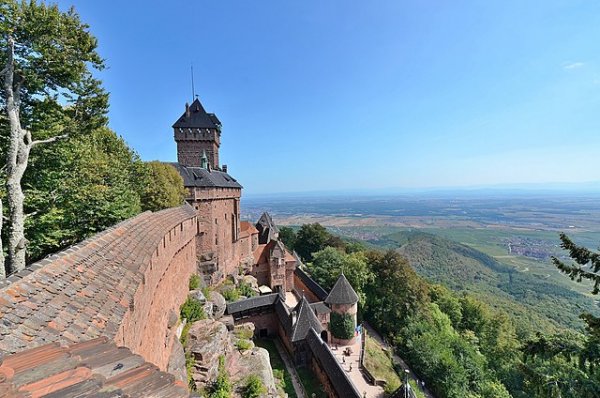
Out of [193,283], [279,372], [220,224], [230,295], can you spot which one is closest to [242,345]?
[279,372]

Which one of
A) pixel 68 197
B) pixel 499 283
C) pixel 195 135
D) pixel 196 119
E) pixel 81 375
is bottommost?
pixel 499 283

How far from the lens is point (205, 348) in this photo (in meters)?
11.6

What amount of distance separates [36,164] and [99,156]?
4566mm

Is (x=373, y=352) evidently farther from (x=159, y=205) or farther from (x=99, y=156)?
(x=99, y=156)

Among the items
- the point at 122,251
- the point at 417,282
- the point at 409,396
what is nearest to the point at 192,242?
the point at 122,251

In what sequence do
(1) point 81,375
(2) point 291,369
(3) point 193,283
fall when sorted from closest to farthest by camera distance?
1. (1) point 81,375
2. (3) point 193,283
3. (2) point 291,369

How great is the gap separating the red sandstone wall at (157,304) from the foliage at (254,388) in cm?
436

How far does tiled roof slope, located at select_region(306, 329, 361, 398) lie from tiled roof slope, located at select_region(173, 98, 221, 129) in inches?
772

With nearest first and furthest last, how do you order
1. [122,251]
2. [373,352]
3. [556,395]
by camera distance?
[556,395] → [122,251] → [373,352]

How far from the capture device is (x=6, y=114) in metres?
8.46

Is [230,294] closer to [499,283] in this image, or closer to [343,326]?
[343,326]

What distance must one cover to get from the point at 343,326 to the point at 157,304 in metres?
17.2

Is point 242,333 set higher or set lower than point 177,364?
lower

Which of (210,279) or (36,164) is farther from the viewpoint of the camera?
(210,279)
